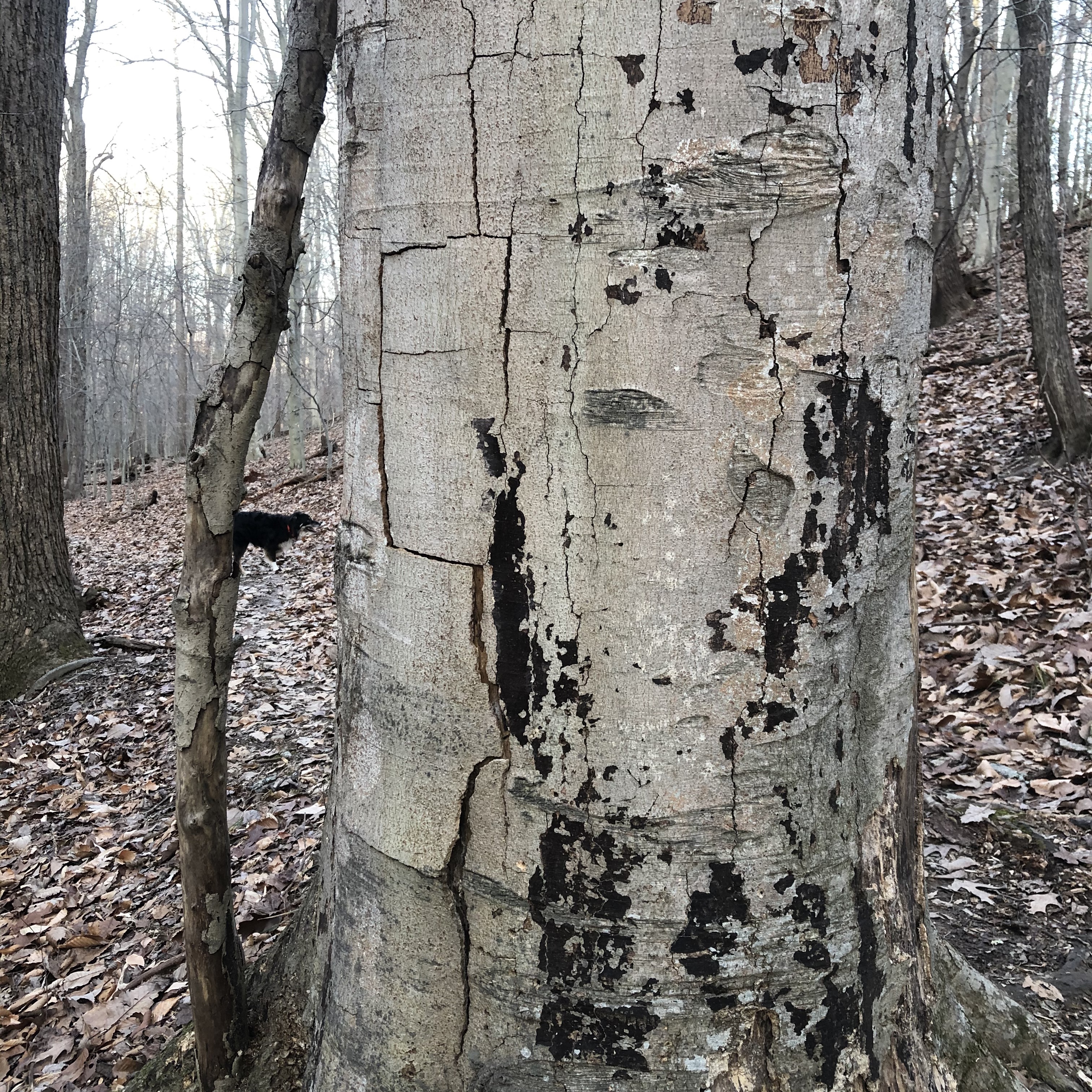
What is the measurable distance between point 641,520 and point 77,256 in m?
23.1

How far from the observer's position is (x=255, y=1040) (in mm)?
1943

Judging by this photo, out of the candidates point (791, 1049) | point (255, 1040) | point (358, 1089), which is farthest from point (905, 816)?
point (255, 1040)

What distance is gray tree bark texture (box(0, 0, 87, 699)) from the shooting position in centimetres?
537

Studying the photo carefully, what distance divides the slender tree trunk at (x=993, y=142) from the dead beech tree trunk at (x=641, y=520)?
53.7ft

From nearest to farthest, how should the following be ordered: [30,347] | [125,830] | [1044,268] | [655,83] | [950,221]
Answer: [655,83] → [125,830] → [30,347] → [1044,268] → [950,221]

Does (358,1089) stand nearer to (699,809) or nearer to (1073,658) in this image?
(699,809)

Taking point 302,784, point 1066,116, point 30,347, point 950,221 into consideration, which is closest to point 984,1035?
point 302,784

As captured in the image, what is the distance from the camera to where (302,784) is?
3.89 metres

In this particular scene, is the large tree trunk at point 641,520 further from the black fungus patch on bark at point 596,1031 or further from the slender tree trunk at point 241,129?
the slender tree trunk at point 241,129

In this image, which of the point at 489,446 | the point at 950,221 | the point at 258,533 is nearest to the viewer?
the point at 489,446

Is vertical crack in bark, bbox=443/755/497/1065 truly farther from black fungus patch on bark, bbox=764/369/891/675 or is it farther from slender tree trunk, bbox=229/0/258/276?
slender tree trunk, bbox=229/0/258/276

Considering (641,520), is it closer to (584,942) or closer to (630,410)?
(630,410)

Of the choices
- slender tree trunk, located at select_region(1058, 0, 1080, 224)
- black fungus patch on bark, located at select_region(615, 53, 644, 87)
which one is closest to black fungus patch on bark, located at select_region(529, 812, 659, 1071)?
black fungus patch on bark, located at select_region(615, 53, 644, 87)

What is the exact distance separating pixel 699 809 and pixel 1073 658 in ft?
14.5
